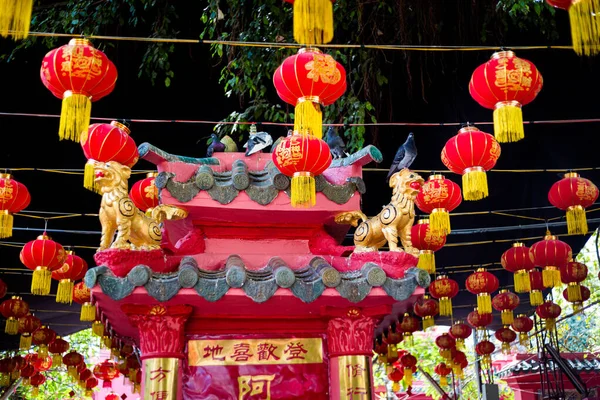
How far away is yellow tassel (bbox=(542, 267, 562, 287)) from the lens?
8.88m

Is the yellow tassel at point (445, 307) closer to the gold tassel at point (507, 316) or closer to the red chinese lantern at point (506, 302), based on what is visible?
the red chinese lantern at point (506, 302)

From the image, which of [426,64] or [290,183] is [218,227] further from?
[426,64]

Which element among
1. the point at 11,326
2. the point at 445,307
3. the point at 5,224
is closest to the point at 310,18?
the point at 5,224

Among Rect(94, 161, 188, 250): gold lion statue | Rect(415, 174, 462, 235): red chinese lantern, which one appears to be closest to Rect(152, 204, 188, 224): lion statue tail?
Rect(94, 161, 188, 250): gold lion statue

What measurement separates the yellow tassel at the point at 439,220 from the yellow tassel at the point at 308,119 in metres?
2.67

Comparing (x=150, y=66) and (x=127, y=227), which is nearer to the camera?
(x=127, y=227)

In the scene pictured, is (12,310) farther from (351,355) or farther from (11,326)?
(351,355)

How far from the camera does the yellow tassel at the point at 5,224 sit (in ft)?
23.9

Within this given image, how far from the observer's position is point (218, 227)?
5.24 metres

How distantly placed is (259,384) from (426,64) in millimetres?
4448

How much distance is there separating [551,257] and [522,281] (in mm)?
743

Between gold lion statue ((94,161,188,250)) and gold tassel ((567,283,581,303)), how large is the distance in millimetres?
7008

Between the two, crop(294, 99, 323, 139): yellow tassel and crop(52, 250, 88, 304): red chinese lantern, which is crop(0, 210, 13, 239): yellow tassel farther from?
crop(294, 99, 323, 139): yellow tassel

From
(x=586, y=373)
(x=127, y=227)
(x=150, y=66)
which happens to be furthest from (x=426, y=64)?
(x=586, y=373)
